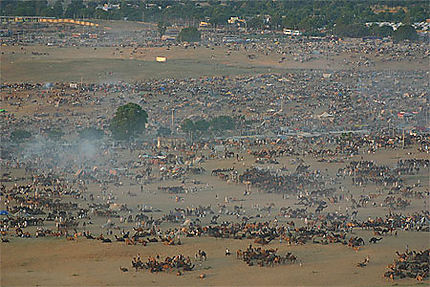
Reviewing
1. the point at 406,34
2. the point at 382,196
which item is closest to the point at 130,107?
the point at 382,196

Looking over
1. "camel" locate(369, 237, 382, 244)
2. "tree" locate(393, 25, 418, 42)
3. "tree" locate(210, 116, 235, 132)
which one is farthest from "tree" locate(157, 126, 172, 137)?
"tree" locate(393, 25, 418, 42)

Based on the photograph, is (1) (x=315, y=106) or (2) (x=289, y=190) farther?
(1) (x=315, y=106)

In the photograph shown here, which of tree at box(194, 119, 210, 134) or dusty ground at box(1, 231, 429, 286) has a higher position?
dusty ground at box(1, 231, 429, 286)

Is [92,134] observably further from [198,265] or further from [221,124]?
[198,265]

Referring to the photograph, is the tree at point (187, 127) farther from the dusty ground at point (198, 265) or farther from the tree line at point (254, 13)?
the tree line at point (254, 13)

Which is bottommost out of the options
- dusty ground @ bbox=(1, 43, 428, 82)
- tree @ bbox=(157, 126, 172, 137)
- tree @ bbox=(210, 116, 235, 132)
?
dusty ground @ bbox=(1, 43, 428, 82)

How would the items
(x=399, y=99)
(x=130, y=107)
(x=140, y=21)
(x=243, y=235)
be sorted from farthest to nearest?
(x=140, y=21), (x=399, y=99), (x=130, y=107), (x=243, y=235)

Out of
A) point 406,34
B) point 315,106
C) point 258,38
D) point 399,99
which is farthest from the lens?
point 258,38

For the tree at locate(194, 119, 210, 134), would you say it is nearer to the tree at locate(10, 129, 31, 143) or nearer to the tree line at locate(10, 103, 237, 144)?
the tree line at locate(10, 103, 237, 144)

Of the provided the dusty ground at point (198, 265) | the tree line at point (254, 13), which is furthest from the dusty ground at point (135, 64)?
the dusty ground at point (198, 265)

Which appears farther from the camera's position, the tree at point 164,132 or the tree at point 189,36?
the tree at point 189,36

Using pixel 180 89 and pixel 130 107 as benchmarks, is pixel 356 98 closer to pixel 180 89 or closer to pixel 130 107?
pixel 180 89
